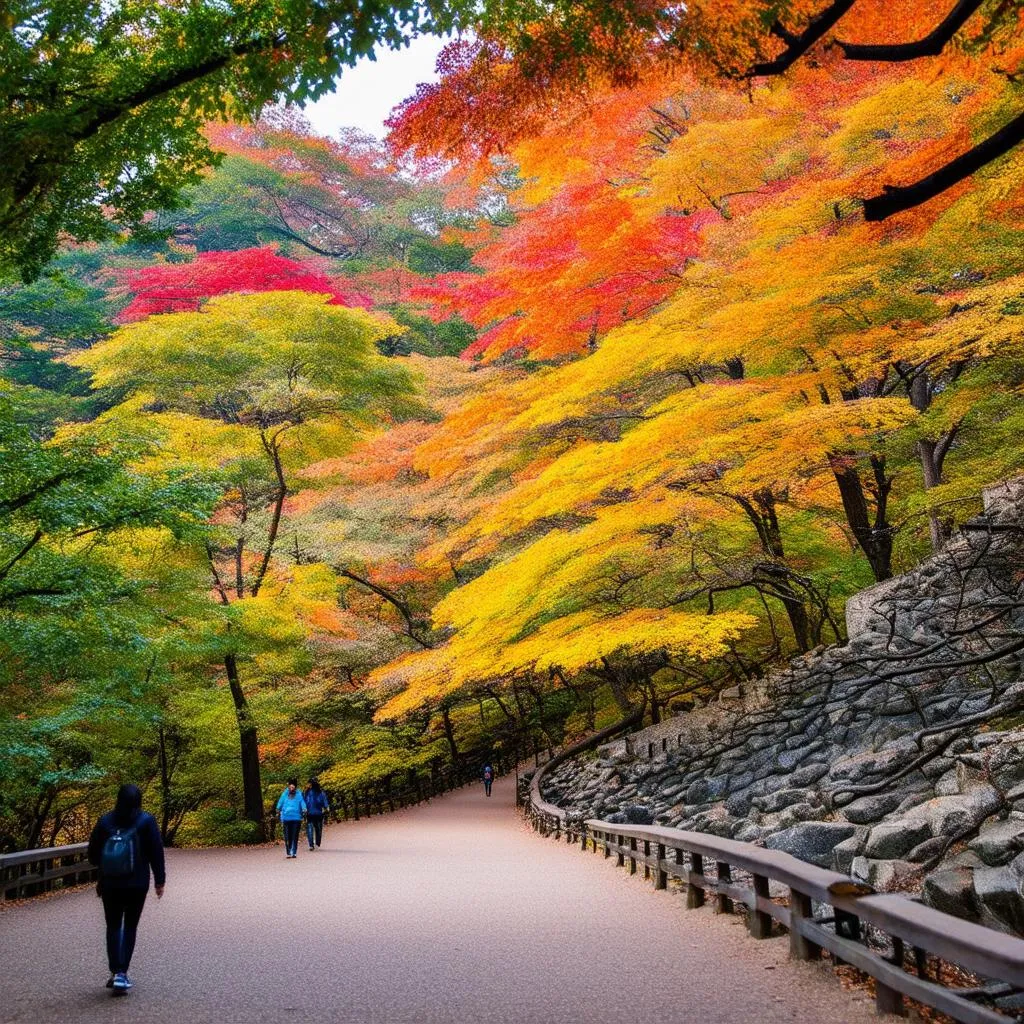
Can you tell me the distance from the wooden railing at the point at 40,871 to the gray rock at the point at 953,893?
7.95m

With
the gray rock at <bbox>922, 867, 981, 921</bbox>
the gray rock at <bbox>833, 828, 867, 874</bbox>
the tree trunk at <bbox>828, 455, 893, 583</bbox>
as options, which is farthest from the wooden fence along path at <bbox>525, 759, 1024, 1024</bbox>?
the tree trunk at <bbox>828, 455, 893, 583</bbox>

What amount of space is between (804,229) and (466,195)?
2737cm

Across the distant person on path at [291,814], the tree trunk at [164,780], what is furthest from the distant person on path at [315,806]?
the tree trunk at [164,780]

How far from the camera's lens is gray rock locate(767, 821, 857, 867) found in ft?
29.0

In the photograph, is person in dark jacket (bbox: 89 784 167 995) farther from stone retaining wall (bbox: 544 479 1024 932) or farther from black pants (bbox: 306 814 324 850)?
black pants (bbox: 306 814 324 850)

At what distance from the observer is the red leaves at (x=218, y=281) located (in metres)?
27.2

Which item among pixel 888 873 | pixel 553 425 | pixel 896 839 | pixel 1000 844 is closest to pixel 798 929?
pixel 1000 844

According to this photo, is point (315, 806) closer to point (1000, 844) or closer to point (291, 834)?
point (291, 834)

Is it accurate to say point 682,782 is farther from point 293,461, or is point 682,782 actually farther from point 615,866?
point 293,461

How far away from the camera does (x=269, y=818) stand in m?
23.6

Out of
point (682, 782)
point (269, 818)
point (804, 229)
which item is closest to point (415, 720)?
point (269, 818)

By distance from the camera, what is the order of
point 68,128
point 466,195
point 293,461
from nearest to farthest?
point 68,128 → point 293,461 → point 466,195

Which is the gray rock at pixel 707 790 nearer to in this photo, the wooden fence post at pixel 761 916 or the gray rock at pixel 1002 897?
the gray rock at pixel 1002 897

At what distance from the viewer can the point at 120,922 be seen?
515 cm
